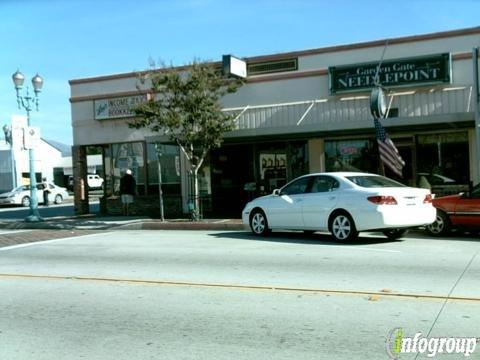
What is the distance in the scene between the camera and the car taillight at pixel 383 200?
11820mm

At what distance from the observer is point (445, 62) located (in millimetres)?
17547

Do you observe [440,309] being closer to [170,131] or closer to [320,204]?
[320,204]

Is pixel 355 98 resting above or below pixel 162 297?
above

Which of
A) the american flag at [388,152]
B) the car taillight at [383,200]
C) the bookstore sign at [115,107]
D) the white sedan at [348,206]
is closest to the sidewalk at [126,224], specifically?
the white sedan at [348,206]

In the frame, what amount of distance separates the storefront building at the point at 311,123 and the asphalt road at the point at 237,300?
6.35 metres

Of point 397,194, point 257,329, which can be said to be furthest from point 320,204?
point 257,329

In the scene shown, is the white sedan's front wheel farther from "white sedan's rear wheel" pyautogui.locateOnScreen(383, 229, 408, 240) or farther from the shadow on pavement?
"white sedan's rear wheel" pyautogui.locateOnScreen(383, 229, 408, 240)

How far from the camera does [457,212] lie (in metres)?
13.0

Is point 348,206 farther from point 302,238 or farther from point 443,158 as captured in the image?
point 443,158

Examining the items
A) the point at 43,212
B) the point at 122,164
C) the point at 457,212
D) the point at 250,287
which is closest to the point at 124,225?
the point at 122,164

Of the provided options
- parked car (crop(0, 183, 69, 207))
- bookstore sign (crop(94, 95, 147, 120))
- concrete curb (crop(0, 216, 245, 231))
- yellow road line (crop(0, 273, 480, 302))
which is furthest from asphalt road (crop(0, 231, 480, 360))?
parked car (crop(0, 183, 69, 207))

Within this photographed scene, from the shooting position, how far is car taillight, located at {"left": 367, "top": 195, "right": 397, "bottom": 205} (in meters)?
11.8

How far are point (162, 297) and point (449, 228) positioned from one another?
8.05m

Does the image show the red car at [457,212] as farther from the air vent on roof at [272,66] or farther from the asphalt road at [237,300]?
the air vent on roof at [272,66]
